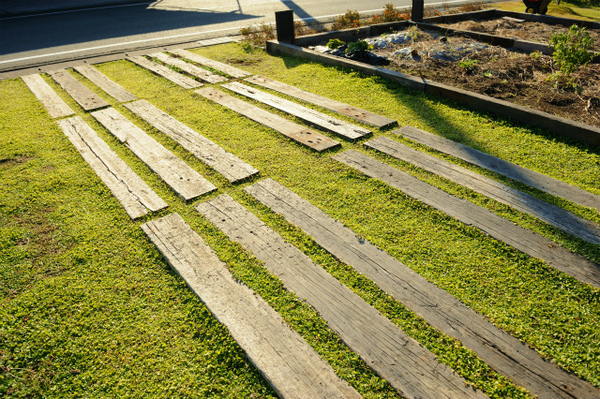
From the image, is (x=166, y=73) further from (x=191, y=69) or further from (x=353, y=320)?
(x=353, y=320)

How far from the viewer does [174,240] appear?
2871mm

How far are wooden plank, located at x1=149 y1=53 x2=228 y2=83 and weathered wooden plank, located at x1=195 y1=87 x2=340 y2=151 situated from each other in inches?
19.4

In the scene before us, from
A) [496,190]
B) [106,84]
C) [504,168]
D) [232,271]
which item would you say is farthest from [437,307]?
[106,84]

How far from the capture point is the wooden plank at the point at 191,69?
6211 millimetres

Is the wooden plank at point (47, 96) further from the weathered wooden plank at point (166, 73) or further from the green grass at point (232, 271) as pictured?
the weathered wooden plank at point (166, 73)

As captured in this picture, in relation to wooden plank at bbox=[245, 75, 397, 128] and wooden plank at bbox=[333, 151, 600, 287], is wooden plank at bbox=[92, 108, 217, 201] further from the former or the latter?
wooden plank at bbox=[245, 75, 397, 128]

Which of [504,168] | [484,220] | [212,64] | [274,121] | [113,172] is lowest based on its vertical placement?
[484,220]

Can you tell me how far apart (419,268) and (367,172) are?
1261mm

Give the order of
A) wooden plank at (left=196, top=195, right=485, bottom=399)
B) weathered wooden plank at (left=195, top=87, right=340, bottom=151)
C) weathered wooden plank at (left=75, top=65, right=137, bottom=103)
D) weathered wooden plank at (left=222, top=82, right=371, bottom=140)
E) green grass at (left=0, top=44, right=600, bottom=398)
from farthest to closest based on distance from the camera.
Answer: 1. weathered wooden plank at (left=75, top=65, right=137, bottom=103)
2. weathered wooden plank at (left=222, top=82, right=371, bottom=140)
3. weathered wooden plank at (left=195, top=87, right=340, bottom=151)
4. green grass at (left=0, top=44, right=600, bottom=398)
5. wooden plank at (left=196, top=195, right=485, bottom=399)

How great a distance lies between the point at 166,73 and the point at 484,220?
559 centimetres

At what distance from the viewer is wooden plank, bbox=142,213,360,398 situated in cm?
192

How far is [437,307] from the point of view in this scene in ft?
7.52

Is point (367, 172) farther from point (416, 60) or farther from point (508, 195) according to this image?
point (416, 60)

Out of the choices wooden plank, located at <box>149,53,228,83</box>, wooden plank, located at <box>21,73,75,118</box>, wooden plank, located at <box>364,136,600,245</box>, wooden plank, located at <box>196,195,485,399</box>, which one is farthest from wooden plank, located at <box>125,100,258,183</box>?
wooden plank, located at <box>364,136,600,245</box>
